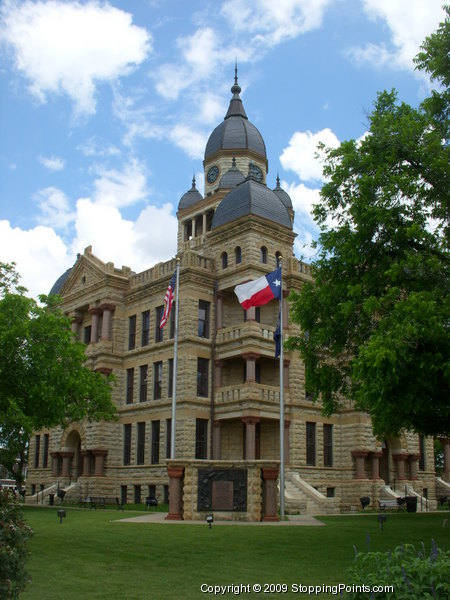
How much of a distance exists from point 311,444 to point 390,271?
23758 millimetres

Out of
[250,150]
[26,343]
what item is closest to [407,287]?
[26,343]

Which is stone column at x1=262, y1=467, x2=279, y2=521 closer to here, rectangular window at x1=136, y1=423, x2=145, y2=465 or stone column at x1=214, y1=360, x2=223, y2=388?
stone column at x1=214, y1=360, x2=223, y2=388

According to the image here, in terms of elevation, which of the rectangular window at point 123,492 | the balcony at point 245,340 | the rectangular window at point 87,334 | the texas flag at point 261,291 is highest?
the rectangular window at point 87,334

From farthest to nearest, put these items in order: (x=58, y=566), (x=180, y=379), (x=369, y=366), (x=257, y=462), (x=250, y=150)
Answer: (x=250, y=150), (x=180, y=379), (x=257, y=462), (x=369, y=366), (x=58, y=566)

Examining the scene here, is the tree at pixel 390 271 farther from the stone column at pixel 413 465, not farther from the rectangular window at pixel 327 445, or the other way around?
the stone column at pixel 413 465

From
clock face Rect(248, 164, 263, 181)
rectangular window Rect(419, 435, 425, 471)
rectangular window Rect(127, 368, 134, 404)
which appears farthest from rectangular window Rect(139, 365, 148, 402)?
clock face Rect(248, 164, 263, 181)

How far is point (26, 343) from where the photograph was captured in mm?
26109

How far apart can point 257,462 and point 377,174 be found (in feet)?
37.7

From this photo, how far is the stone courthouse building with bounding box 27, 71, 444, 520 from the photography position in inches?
1500

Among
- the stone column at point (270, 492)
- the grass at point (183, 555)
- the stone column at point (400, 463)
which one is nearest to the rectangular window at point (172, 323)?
the stone column at point (400, 463)

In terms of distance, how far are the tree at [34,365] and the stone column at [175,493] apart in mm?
5406

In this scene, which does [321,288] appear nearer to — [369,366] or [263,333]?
[369,366]

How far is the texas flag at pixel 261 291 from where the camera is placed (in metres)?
30.7

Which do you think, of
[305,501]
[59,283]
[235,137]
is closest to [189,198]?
[235,137]
